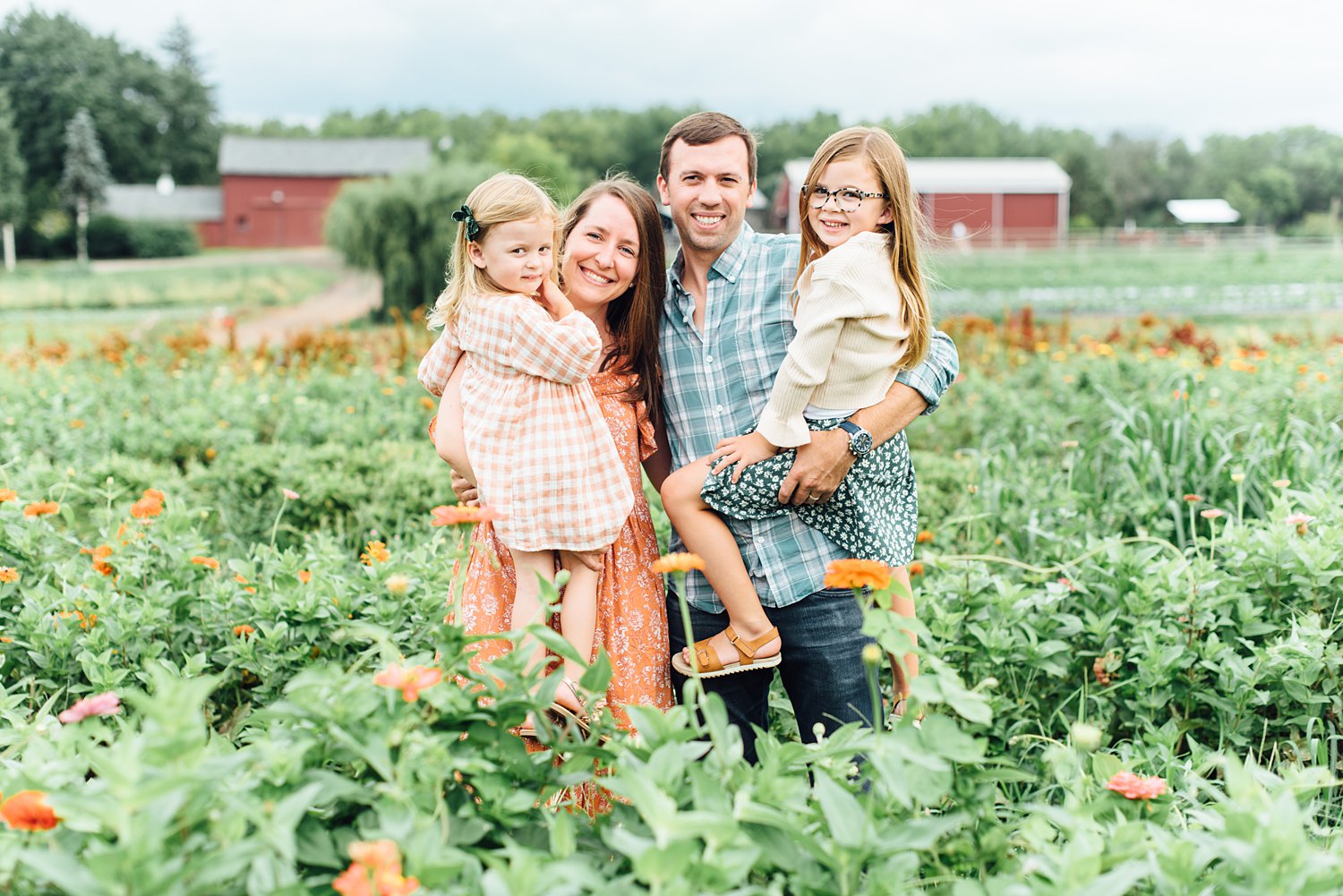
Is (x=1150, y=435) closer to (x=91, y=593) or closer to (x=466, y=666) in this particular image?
(x=466, y=666)

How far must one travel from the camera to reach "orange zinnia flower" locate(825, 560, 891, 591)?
149cm

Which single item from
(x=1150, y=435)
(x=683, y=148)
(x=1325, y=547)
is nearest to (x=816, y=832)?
(x=683, y=148)

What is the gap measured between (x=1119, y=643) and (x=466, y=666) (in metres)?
1.93

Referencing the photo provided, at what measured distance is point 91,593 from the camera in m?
2.66

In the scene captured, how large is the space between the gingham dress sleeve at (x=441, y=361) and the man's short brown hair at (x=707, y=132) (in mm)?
593

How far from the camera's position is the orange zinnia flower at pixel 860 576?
149 cm

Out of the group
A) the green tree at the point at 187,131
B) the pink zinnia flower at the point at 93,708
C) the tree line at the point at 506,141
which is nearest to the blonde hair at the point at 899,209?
the pink zinnia flower at the point at 93,708

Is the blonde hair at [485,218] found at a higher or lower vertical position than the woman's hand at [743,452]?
higher

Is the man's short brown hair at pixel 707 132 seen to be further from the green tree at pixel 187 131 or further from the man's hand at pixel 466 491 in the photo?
the green tree at pixel 187 131

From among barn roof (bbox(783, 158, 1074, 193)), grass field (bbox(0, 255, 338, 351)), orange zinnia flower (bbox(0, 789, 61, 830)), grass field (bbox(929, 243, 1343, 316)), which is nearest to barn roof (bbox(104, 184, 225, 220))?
grass field (bbox(0, 255, 338, 351))

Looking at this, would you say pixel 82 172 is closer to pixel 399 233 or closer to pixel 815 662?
pixel 399 233

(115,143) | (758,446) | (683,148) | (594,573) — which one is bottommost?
(594,573)

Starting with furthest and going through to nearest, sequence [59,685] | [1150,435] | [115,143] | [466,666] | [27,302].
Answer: [115,143] → [27,302] → [1150,435] → [59,685] → [466,666]

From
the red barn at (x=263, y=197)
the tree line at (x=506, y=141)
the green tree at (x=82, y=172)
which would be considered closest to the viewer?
the tree line at (x=506, y=141)
